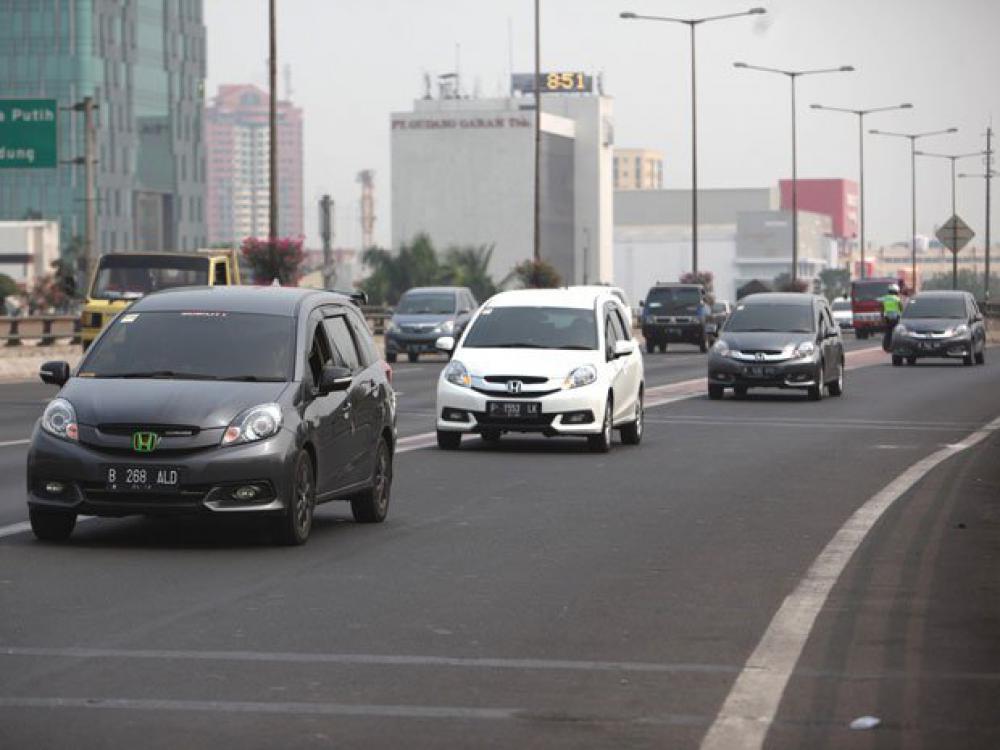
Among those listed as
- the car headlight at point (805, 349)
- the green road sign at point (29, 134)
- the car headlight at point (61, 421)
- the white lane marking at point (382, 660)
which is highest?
the green road sign at point (29, 134)

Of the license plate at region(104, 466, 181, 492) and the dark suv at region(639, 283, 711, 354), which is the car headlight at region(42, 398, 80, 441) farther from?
the dark suv at region(639, 283, 711, 354)

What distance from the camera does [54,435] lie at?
13.6 metres

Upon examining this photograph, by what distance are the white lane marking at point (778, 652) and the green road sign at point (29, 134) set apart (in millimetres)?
45824

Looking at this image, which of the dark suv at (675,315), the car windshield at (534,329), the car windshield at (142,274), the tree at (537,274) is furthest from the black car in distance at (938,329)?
the car windshield at (534,329)

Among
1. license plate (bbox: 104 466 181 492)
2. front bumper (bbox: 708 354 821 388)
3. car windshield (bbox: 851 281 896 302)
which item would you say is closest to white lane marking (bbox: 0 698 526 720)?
license plate (bbox: 104 466 181 492)

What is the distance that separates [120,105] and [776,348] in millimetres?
142498

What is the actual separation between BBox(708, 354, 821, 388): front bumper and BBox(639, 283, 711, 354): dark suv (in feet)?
104

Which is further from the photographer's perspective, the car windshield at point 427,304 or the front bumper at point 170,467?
the car windshield at point 427,304

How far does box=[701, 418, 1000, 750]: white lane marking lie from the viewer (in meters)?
7.81

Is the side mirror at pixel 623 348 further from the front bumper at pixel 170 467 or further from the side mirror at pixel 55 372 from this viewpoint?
A: the front bumper at pixel 170 467

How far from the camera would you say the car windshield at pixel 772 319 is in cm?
3681

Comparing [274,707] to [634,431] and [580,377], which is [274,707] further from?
[634,431]

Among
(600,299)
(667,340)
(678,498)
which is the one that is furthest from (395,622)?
(667,340)

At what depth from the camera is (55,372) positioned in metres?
14.8
